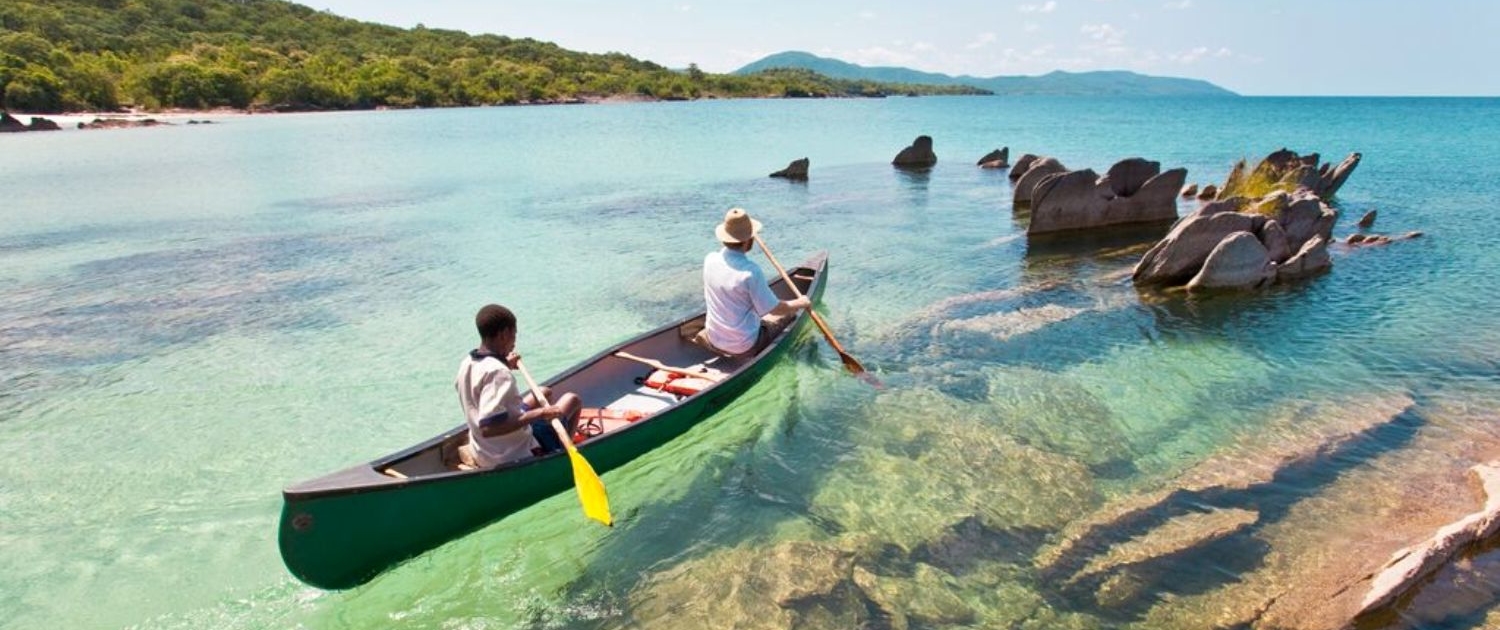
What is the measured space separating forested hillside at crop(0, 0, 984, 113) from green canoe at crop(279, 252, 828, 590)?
8243 cm

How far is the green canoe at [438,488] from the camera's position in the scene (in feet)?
20.5

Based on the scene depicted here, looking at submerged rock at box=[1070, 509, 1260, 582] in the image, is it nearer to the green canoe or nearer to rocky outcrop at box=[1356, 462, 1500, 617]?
rocky outcrop at box=[1356, 462, 1500, 617]

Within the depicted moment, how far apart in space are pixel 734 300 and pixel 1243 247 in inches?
486

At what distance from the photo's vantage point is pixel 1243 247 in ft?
53.8

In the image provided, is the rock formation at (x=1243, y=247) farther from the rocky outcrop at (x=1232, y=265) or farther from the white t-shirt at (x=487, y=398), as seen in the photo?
the white t-shirt at (x=487, y=398)

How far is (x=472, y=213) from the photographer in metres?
28.0

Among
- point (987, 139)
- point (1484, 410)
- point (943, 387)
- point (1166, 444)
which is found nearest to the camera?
point (1166, 444)

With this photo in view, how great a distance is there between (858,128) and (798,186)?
Result: 136ft

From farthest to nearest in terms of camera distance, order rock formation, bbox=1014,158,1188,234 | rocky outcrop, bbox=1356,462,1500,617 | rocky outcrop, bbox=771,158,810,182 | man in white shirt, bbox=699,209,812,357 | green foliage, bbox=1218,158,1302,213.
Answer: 1. rocky outcrop, bbox=771,158,810,182
2. green foliage, bbox=1218,158,1302,213
3. rock formation, bbox=1014,158,1188,234
4. man in white shirt, bbox=699,209,812,357
5. rocky outcrop, bbox=1356,462,1500,617

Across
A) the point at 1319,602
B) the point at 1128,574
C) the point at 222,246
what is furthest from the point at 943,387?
the point at 222,246

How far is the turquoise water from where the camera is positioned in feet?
24.7

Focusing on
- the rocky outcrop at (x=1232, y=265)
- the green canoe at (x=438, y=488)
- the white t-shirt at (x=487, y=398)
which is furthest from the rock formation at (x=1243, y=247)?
the white t-shirt at (x=487, y=398)

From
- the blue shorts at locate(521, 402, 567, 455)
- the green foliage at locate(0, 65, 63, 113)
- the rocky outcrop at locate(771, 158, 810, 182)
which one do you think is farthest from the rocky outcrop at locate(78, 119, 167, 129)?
the blue shorts at locate(521, 402, 567, 455)

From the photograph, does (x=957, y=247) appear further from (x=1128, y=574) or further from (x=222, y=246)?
(x=222, y=246)
